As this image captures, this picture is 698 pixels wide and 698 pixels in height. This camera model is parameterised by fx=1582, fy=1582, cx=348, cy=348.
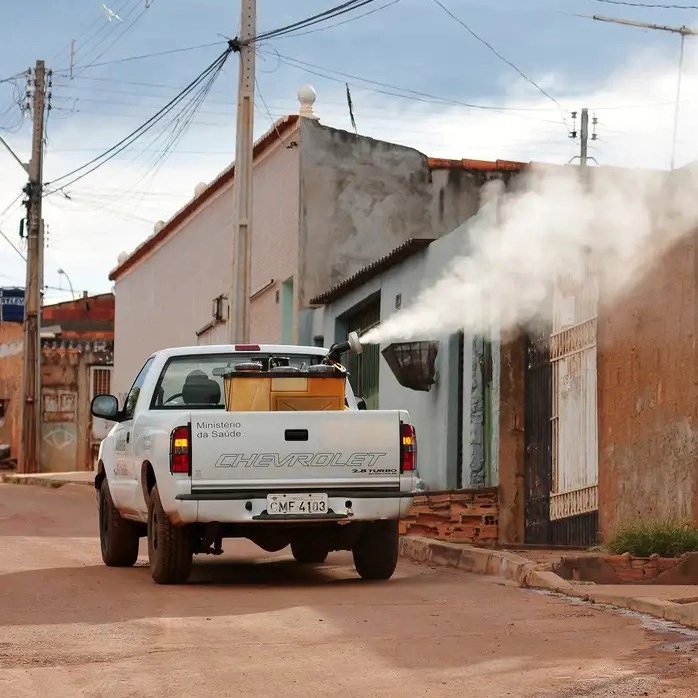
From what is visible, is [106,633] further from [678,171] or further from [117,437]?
[678,171]

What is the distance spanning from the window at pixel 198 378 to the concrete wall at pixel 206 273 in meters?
16.3

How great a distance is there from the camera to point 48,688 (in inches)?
257

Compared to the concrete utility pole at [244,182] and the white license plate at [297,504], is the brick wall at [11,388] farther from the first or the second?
the white license plate at [297,504]

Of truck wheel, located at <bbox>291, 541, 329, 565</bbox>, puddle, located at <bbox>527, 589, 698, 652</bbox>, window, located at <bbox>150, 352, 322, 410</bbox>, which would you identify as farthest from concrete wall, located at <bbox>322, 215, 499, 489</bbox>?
puddle, located at <bbox>527, 589, 698, 652</bbox>

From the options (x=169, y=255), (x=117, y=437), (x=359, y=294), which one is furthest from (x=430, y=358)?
(x=169, y=255)

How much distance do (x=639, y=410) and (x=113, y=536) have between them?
14.7 ft

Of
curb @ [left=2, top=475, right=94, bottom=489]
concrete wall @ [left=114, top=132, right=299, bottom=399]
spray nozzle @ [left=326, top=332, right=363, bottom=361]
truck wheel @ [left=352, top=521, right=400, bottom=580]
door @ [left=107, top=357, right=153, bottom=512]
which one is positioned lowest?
truck wheel @ [left=352, top=521, right=400, bottom=580]

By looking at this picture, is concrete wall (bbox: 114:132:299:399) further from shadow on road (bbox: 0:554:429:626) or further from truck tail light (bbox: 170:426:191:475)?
truck tail light (bbox: 170:426:191:475)

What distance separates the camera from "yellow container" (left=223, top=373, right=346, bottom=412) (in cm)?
1164

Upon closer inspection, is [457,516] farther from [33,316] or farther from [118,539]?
[33,316]

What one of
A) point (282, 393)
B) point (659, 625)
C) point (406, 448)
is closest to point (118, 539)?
Result: point (282, 393)

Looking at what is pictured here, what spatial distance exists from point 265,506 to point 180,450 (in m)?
0.70

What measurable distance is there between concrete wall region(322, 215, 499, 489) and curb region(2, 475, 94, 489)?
1257 cm

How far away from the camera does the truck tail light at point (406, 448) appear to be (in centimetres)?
1110
